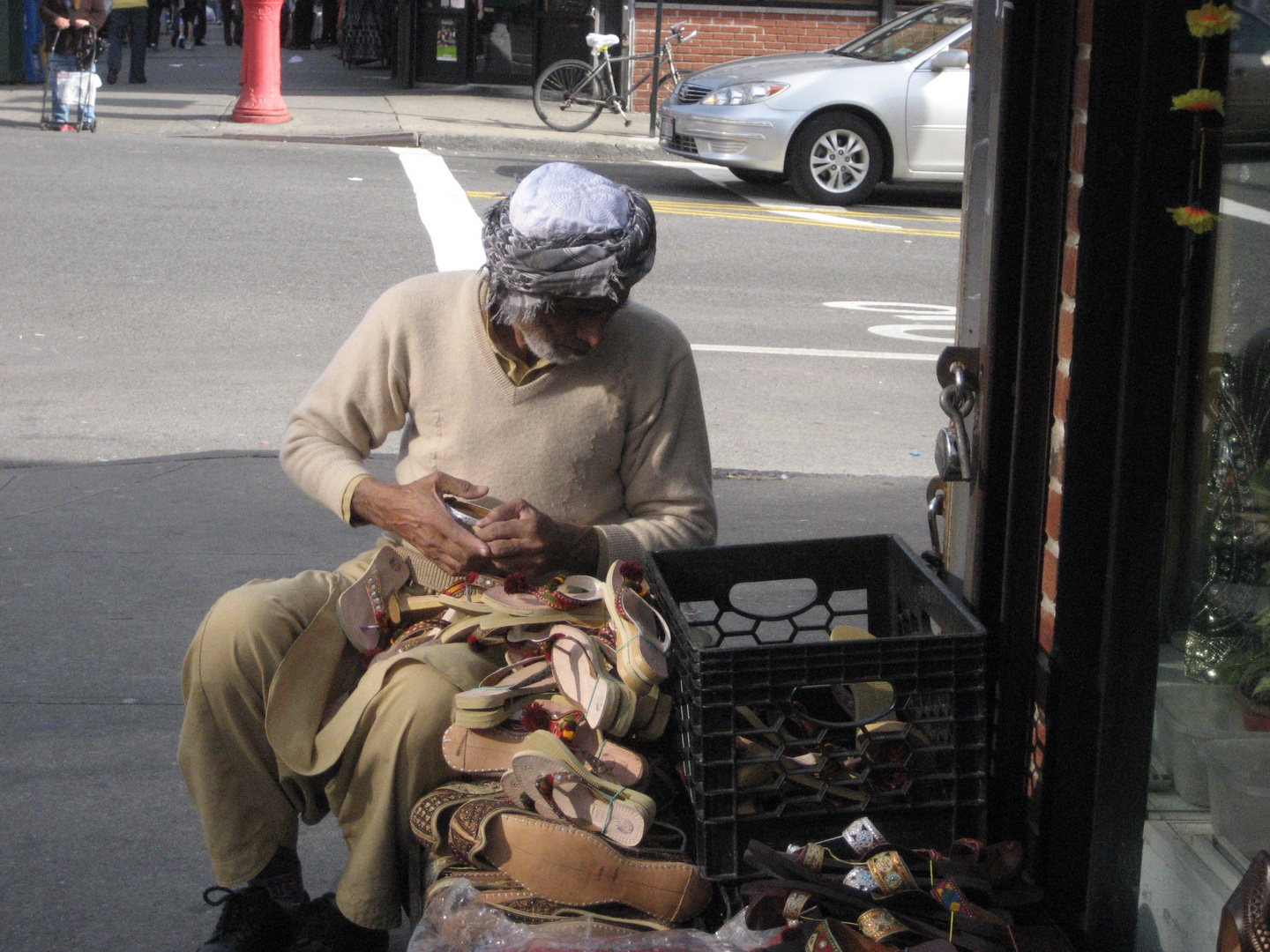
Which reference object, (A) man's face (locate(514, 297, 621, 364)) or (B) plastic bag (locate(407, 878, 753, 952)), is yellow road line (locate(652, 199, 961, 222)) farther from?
(B) plastic bag (locate(407, 878, 753, 952))

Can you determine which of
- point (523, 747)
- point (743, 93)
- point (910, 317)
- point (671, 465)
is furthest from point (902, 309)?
point (523, 747)

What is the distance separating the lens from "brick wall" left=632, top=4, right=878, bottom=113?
17.9 meters

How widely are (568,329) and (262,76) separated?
14.2 m

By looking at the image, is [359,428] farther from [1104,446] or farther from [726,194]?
[726,194]

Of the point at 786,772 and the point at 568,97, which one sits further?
the point at 568,97

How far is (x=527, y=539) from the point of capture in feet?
8.50

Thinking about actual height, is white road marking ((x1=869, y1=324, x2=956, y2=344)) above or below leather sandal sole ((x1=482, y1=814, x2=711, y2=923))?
above

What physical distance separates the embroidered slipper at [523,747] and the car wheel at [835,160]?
36.8 feet

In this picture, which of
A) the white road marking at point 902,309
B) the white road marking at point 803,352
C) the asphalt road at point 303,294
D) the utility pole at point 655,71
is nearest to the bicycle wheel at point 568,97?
the utility pole at point 655,71

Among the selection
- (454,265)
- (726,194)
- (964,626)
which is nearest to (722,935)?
(964,626)

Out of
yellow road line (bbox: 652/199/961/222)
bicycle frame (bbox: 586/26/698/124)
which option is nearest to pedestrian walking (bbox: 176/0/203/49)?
bicycle frame (bbox: 586/26/698/124)

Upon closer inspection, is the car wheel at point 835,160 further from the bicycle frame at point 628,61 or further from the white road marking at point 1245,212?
the white road marking at point 1245,212

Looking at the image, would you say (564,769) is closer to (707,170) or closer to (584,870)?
(584,870)

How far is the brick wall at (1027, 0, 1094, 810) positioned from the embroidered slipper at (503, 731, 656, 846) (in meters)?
0.70
